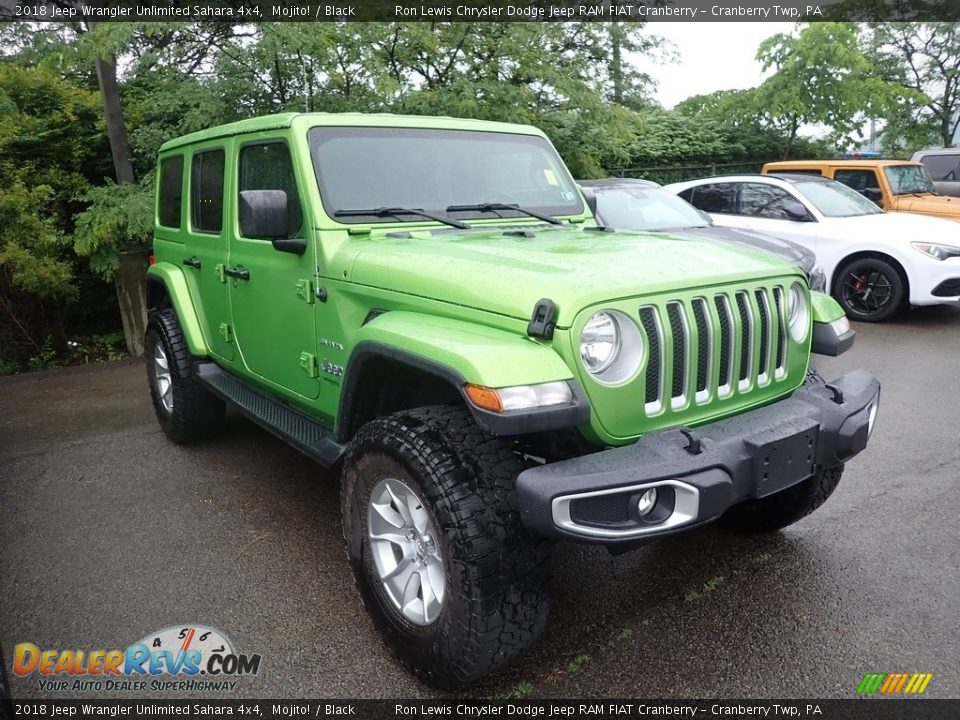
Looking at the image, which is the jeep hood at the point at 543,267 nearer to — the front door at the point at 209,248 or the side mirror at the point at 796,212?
the front door at the point at 209,248

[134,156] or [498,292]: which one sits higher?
[134,156]

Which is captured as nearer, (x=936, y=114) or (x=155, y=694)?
(x=155, y=694)

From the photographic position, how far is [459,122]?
3879mm

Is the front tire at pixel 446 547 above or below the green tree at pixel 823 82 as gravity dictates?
below

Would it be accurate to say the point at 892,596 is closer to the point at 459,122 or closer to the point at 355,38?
the point at 459,122

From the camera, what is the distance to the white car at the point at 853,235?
7.95 m

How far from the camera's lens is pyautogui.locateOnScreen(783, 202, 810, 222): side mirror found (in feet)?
28.9

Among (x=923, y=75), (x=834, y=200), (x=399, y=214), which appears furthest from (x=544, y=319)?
(x=923, y=75)

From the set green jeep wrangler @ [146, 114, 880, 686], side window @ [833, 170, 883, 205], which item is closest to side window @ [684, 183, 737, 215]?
side window @ [833, 170, 883, 205]

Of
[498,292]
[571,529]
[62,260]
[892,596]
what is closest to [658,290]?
[498,292]

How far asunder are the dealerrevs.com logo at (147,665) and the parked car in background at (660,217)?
17.2 ft

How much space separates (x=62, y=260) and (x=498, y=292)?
21.8 feet

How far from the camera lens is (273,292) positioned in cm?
361

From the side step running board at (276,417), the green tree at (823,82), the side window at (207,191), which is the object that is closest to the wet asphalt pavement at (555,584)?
the side step running board at (276,417)
